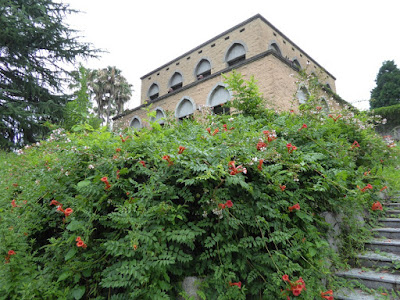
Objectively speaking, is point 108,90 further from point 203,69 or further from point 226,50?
point 226,50

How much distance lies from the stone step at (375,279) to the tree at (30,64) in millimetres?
10876

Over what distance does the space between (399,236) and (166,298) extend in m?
3.08

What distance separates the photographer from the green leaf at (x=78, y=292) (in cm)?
138

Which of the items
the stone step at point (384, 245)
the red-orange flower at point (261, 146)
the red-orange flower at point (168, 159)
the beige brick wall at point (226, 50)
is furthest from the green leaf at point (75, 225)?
the beige brick wall at point (226, 50)

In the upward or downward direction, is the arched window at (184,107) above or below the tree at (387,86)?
below

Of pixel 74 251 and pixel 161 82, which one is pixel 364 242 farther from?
pixel 161 82

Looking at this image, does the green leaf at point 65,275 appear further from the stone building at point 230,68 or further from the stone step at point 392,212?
the stone building at point 230,68

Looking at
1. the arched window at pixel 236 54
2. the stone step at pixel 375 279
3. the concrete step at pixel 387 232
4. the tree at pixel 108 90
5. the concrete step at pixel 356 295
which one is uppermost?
the tree at pixel 108 90

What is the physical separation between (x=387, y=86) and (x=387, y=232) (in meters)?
37.4

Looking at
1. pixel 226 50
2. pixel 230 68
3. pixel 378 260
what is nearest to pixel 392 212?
pixel 378 260

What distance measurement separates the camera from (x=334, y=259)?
2107 mm

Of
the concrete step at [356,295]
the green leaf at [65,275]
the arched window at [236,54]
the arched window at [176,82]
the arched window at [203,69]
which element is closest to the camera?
the green leaf at [65,275]

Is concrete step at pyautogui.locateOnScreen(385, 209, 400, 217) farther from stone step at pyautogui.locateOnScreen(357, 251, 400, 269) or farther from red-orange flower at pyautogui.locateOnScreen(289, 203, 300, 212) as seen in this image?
red-orange flower at pyautogui.locateOnScreen(289, 203, 300, 212)

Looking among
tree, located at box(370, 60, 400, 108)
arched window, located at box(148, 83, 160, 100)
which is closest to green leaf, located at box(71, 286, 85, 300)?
arched window, located at box(148, 83, 160, 100)
